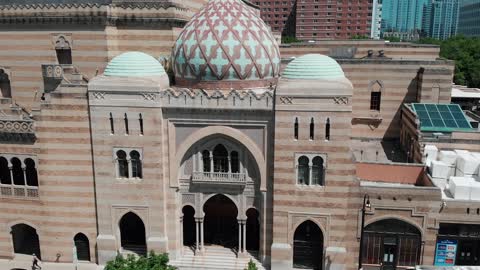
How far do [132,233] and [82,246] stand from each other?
246 centimetres

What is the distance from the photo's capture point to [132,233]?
22062 mm

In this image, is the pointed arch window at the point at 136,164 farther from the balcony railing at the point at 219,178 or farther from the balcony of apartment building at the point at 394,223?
the balcony of apartment building at the point at 394,223

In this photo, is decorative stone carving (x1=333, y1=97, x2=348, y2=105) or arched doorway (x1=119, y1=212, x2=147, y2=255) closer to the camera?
decorative stone carving (x1=333, y1=97, x2=348, y2=105)

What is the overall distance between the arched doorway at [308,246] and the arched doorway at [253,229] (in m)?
2.38

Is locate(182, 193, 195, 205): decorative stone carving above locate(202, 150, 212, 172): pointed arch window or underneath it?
underneath

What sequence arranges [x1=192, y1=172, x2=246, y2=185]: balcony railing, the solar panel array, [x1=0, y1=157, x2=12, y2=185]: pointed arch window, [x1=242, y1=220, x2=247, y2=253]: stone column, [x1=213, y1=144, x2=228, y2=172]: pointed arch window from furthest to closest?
the solar panel array
[x1=0, y1=157, x2=12, y2=185]: pointed arch window
[x1=242, y1=220, x2=247, y2=253]: stone column
[x1=213, y1=144, x2=228, y2=172]: pointed arch window
[x1=192, y1=172, x2=246, y2=185]: balcony railing

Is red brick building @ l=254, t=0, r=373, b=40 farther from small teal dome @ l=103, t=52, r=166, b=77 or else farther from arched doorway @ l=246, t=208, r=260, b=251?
small teal dome @ l=103, t=52, r=166, b=77

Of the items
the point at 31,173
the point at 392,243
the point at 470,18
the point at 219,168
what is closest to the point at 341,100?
the point at 219,168

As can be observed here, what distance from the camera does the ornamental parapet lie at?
18.2m

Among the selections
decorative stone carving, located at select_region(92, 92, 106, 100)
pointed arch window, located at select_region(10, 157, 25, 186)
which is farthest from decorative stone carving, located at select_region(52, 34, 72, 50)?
pointed arch window, located at select_region(10, 157, 25, 186)

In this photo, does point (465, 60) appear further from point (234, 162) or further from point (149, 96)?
point (149, 96)

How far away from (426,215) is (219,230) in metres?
10.0

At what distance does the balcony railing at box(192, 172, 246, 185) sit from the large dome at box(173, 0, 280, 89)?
4047 millimetres

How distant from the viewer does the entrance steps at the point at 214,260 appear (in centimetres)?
1982
